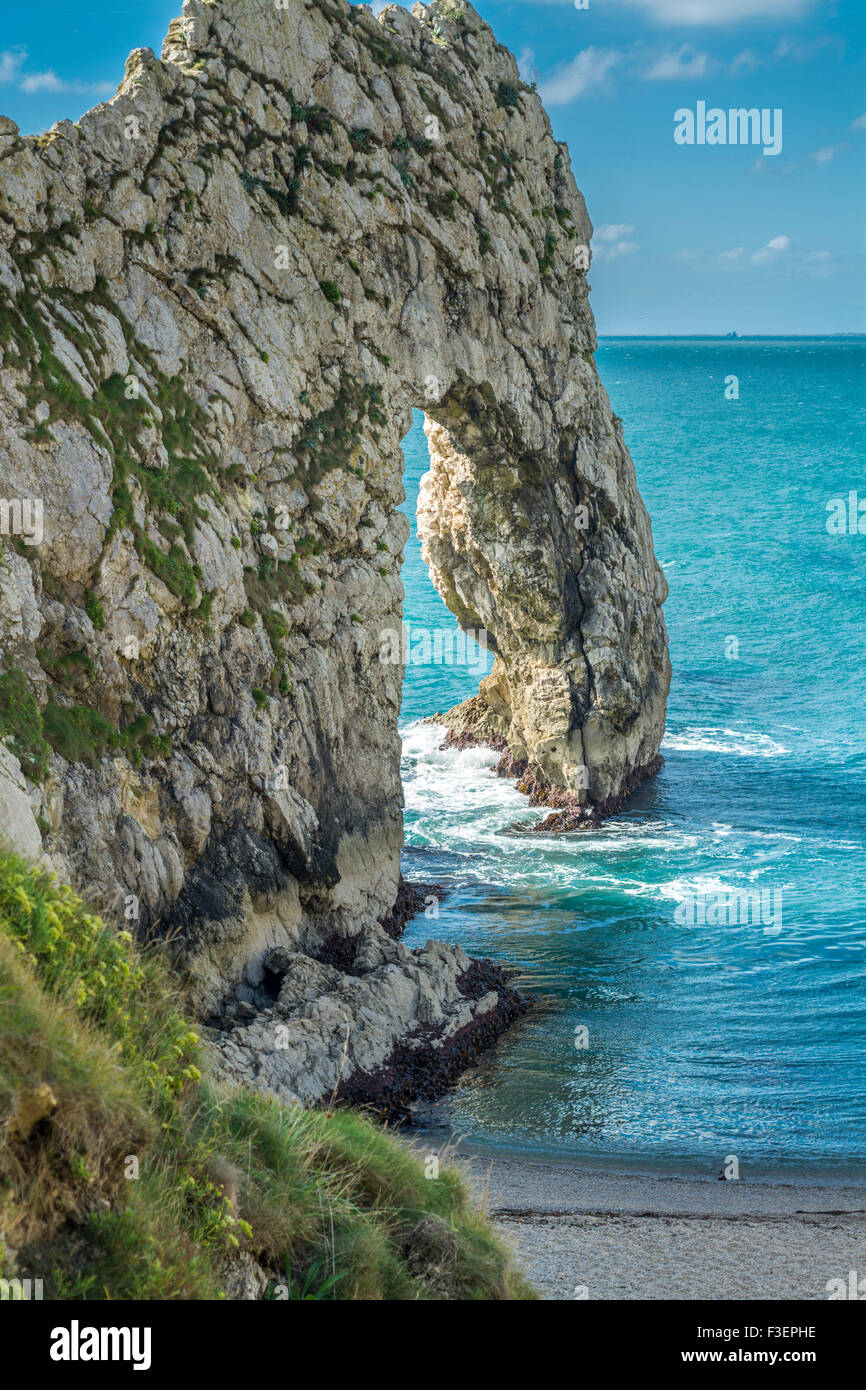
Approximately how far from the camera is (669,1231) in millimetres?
15906

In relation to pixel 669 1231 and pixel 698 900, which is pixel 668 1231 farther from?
pixel 698 900

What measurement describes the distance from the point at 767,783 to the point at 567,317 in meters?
17.6

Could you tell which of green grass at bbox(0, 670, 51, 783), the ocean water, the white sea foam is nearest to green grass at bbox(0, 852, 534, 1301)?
green grass at bbox(0, 670, 51, 783)

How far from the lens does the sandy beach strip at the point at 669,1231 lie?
13969 millimetres

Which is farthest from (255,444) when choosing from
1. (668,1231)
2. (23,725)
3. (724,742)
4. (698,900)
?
(724,742)

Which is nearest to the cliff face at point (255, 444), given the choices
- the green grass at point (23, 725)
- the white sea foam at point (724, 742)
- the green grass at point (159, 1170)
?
the green grass at point (23, 725)

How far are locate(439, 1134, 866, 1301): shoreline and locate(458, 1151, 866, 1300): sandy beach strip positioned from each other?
0.02 meters

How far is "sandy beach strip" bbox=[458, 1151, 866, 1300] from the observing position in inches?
550

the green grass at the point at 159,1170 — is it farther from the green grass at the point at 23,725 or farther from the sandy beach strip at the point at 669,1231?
the green grass at the point at 23,725

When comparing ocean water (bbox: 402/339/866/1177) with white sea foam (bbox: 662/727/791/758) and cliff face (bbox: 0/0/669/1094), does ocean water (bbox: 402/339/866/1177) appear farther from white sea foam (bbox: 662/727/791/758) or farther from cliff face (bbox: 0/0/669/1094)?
cliff face (bbox: 0/0/669/1094)

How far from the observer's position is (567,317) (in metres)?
35.1

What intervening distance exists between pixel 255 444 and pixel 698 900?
16786 mm
